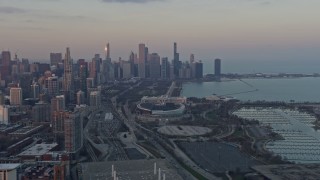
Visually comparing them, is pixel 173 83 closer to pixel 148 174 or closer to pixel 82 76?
pixel 82 76

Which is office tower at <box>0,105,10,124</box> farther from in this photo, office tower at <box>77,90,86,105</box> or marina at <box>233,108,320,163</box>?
marina at <box>233,108,320,163</box>

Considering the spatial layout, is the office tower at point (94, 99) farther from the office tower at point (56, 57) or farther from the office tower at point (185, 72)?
the office tower at point (185, 72)

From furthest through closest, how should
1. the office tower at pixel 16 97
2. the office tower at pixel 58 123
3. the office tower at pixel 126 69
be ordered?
the office tower at pixel 126 69, the office tower at pixel 16 97, the office tower at pixel 58 123

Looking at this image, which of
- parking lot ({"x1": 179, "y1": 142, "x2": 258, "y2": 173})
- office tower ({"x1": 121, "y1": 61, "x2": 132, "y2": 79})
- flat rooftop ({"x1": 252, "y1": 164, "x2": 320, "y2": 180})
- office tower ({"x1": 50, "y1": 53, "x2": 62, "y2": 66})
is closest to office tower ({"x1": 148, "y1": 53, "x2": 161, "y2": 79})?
office tower ({"x1": 121, "y1": 61, "x2": 132, "y2": 79})

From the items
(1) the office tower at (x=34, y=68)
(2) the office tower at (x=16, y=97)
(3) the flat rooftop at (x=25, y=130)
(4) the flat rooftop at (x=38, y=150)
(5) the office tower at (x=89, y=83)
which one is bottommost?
(4) the flat rooftop at (x=38, y=150)

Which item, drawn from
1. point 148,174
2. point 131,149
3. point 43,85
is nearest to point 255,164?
point 148,174

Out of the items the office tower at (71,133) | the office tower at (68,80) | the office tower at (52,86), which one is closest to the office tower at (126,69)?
the office tower at (68,80)

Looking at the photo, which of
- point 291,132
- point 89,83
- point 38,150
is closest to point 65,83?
point 89,83

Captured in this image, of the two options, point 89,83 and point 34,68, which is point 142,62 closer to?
point 34,68
